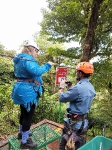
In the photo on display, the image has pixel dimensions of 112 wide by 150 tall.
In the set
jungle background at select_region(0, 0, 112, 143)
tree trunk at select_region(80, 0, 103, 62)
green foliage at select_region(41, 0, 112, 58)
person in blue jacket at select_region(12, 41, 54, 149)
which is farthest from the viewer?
green foliage at select_region(41, 0, 112, 58)

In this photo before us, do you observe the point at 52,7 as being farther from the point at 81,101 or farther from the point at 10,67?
the point at 10,67

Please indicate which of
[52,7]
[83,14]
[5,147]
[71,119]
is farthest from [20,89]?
[52,7]

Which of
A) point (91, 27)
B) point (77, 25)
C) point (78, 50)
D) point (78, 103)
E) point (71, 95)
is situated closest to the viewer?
point (71, 95)

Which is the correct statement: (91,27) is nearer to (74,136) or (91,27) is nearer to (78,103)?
(78,103)

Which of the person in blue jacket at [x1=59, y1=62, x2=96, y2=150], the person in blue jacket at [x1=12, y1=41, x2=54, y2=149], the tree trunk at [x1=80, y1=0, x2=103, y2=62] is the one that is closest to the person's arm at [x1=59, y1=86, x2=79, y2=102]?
the person in blue jacket at [x1=59, y1=62, x2=96, y2=150]

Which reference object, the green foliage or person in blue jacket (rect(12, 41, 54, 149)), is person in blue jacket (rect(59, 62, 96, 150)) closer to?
person in blue jacket (rect(12, 41, 54, 149))


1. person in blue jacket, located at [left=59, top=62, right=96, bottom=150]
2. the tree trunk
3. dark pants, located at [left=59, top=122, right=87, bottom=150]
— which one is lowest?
dark pants, located at [left=59, top=122, right=87, bottom=150]

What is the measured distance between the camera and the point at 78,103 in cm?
248

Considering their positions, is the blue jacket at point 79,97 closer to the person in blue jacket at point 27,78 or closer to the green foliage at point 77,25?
the person in blue jacket at point 27,78

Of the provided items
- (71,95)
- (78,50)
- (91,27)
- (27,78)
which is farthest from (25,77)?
(78,50)

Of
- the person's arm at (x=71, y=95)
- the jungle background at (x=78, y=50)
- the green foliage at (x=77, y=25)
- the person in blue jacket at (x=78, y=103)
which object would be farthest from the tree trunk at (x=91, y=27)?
the person's arm at (x=71, y=95)

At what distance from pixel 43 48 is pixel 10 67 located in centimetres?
359

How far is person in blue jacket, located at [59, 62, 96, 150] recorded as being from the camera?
7.90ft

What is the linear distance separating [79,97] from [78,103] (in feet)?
0.37
